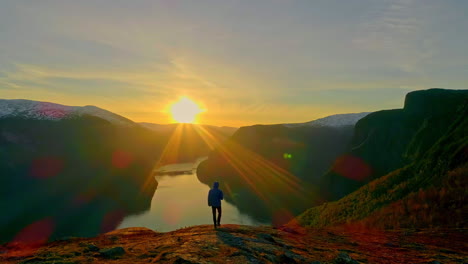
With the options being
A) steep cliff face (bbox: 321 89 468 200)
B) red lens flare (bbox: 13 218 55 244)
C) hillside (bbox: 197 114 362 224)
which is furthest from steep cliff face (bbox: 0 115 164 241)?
steep cliff face (bbox: 321 89 468 200)

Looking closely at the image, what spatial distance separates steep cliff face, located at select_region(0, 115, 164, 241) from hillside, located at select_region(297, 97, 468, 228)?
2847 inches

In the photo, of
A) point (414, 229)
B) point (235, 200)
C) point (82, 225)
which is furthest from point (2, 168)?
point (414, 229)

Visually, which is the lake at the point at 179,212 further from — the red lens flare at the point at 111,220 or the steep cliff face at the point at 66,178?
the steep cliff face at the point at 66,178

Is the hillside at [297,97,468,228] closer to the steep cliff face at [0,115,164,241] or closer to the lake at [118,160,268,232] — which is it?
the lake at [118,160,268,232]

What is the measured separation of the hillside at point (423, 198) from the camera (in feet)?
60.0

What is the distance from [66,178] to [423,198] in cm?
14152

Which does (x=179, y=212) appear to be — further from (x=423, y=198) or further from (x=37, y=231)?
(x=423, y=198)

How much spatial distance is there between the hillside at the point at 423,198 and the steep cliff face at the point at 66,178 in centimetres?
7232

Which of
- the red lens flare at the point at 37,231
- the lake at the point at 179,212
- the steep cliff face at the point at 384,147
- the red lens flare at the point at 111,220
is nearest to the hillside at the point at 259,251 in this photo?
the lake at the point at 179,212

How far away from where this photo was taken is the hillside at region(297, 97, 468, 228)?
60.0 feet

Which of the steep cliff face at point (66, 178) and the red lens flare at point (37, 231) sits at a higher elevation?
the steep cliff face at point (66, 178)

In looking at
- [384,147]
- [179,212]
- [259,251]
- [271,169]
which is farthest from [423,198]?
[271,169]

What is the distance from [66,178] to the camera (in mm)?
127250

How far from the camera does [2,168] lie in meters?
125
